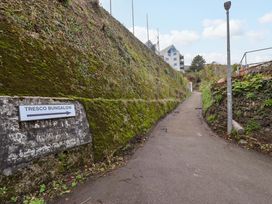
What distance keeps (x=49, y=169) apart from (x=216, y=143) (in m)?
6.44

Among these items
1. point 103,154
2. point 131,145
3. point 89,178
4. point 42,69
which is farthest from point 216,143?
point 42,69

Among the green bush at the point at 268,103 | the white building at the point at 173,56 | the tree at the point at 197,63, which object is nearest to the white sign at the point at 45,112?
the green bush at the point at 268,103

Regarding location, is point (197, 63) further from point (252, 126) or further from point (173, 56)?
point (252, 126)

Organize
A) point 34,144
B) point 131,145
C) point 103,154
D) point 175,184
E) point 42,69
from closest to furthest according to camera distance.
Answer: point 34,144 < point 175,184 < point 42,69 < point 103,154 < point 131,145

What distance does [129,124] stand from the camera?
8.04 m

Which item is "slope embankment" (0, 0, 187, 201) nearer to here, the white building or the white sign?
the white sign

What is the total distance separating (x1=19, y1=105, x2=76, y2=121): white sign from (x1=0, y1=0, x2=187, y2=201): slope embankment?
16.0 inches

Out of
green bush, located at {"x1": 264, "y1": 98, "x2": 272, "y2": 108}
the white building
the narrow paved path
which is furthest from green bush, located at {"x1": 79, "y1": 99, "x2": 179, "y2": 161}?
the white building

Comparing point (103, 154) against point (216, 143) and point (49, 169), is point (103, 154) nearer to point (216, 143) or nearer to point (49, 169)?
point (49, 169)

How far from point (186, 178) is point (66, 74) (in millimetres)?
4303

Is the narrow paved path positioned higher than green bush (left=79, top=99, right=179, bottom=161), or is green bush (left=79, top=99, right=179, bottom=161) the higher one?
green bush (left=79, top=99, right=179, bottom=161)

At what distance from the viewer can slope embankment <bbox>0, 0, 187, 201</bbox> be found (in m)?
4.30

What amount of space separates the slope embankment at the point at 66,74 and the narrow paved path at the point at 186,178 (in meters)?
0.84

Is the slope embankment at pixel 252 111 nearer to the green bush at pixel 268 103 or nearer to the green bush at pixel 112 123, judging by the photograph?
the green bush at pixel 268 103
